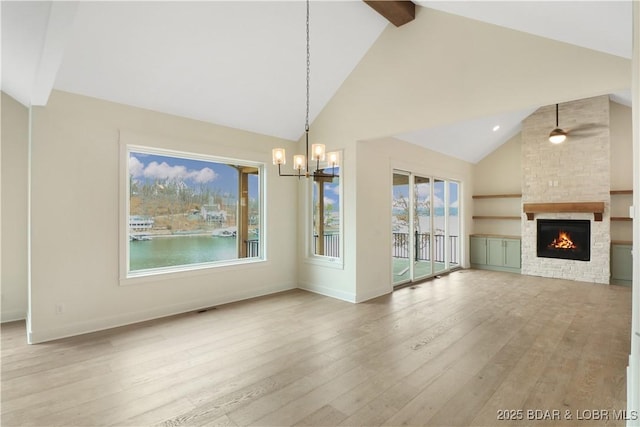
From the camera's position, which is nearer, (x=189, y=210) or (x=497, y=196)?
(x=189, y=210)

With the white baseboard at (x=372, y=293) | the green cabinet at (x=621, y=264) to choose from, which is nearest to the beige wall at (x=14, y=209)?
the white baseboard at (x=372, y=293)

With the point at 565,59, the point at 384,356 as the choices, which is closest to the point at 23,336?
the point at 384,356

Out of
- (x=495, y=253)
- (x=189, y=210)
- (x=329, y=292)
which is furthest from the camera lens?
(x=495, y=253)

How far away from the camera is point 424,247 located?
709 centimetres

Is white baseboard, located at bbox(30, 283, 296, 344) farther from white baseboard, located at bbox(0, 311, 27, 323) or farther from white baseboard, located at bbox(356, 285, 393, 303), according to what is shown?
white baseboard, located at bbox(356, 285, 393, 303)

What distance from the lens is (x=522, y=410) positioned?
7.76ft

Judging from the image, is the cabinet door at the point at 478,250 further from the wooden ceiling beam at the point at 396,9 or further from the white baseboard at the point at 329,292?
the wooden ceiling beam at the point at 396,9

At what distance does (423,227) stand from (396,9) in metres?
4.31

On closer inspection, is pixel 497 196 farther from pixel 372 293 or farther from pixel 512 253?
pixel 372 293

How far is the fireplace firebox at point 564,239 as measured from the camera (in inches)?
269

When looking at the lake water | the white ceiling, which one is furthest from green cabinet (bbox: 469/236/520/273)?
the lake water

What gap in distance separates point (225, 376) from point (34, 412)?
4.43ft

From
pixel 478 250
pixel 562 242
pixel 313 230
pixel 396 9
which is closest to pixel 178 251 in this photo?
pixel 313 230

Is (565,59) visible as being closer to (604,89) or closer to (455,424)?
(604,89)
